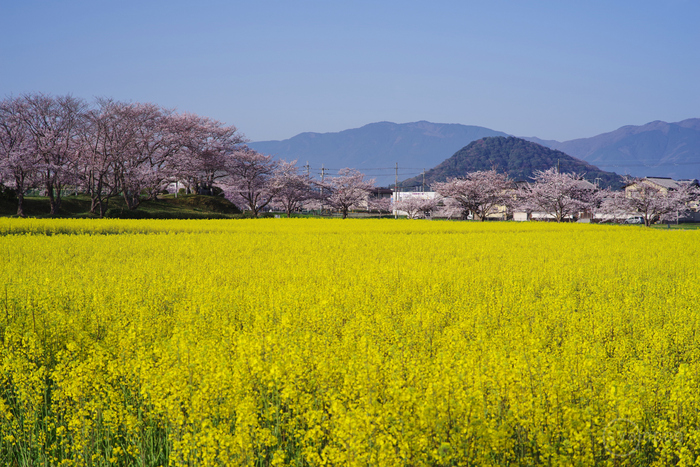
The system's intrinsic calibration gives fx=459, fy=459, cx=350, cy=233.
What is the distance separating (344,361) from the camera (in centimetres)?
405

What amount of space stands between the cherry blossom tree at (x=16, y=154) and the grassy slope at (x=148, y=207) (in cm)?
125

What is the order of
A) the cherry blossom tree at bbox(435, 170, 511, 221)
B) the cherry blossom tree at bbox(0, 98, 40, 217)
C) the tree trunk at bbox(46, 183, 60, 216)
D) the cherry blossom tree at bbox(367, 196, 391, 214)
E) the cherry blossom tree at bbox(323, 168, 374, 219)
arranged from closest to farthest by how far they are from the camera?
the cherry blossom tree at bbox(0, 98, 40, 217)
the tree trunk at bbox(46, 183, 60, 216)
the cherry blossom tree at bbox(435, 170, 511, 221)
the cherry blossom tree at bbox(323, 168, 374, 219)
the cherry blossom tree at bbox(367, 196, 391, 214)

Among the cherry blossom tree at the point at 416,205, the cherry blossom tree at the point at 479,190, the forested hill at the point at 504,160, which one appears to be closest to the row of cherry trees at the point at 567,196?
the cherry blossom tree at the point at 479,190

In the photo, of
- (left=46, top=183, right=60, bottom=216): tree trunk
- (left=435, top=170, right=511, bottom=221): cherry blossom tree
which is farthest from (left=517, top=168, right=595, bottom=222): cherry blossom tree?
(left=46, top=183, right=60, bottom=216): tree trunk

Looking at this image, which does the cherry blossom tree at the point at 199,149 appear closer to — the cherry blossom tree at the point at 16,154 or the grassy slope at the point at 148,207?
the grassy slope at the point at 148,207

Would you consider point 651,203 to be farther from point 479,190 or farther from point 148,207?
point 148,207

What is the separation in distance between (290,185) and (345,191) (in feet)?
33.8

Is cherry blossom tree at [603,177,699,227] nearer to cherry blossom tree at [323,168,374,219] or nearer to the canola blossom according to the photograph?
cherry blossom tree at [323,168,374,219]

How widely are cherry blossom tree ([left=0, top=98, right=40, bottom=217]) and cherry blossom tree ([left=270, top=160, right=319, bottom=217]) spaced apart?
22930 millimetres

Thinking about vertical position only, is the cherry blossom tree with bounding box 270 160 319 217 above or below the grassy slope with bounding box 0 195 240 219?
above

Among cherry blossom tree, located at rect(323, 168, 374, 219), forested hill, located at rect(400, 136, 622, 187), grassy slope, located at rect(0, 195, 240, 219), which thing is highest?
forested hill, located at rect(400, 136, 622, 187)

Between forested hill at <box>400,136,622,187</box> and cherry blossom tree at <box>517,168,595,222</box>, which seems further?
forested hill at <box>400,136,622,187</box>

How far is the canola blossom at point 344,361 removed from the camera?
114 inches

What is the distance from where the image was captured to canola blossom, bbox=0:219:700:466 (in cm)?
290
